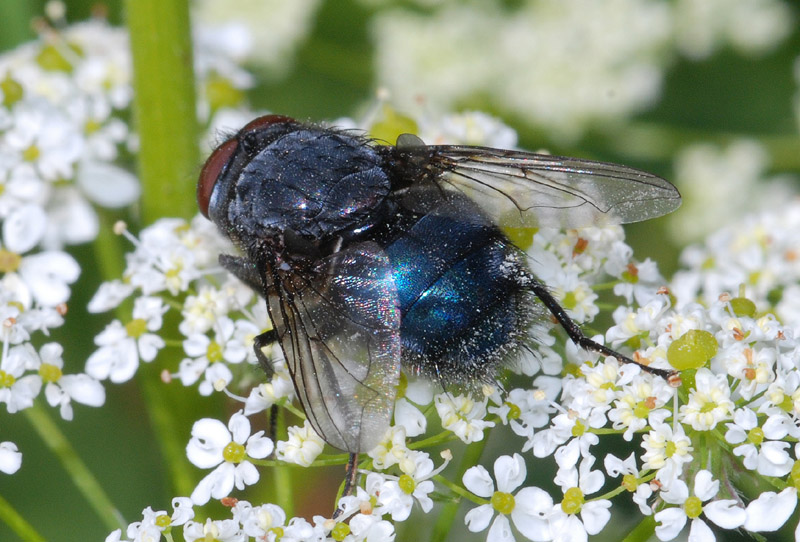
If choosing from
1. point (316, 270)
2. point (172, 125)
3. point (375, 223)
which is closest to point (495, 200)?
point (375, 223)

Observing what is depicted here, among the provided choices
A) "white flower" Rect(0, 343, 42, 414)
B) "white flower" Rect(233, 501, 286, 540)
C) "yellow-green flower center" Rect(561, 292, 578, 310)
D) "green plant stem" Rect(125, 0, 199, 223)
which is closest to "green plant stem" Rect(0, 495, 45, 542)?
"white flower" Rect(0, 343, 42, 414)

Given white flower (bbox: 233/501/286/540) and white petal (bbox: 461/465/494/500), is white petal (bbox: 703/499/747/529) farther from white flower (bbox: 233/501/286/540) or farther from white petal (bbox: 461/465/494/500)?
white flower (bbox: 233/501/286/540)

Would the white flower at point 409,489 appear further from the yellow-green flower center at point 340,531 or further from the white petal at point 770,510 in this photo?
the white petal at point 770,510

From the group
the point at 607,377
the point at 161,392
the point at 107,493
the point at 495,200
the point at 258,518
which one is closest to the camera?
the point at 258,518

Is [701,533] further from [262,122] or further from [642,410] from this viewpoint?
[262,122]

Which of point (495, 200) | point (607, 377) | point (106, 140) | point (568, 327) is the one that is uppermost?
point (106, 140)

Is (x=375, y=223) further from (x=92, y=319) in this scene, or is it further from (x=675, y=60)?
(x=675, y=60)
